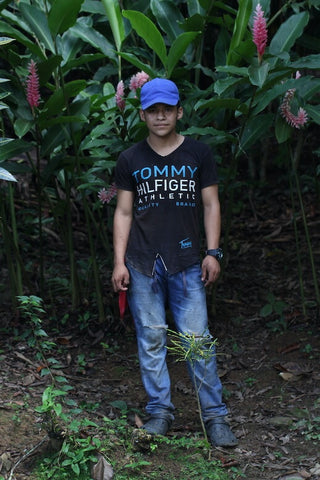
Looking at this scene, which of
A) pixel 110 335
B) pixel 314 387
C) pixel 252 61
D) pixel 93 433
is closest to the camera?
pixel 93 433

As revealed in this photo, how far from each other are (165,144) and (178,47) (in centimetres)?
68

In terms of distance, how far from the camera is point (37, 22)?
382 cm

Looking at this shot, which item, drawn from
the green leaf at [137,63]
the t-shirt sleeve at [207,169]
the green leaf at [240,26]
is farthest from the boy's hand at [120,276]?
the green leaf at [240,26]

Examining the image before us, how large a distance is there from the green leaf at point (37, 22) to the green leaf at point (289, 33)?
4.06ft

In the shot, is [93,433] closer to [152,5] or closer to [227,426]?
[227,426]

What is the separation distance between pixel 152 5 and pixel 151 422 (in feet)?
7.74

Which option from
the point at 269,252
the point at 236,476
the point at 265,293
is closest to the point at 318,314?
the point at 265,293

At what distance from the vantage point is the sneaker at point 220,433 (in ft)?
11.0

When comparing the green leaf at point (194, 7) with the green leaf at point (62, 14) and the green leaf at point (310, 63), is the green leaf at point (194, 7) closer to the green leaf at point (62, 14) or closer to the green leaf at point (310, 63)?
the green leaf at point (62, 14)

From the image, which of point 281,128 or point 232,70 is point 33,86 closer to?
point 232,70

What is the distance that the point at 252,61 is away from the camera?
348cm

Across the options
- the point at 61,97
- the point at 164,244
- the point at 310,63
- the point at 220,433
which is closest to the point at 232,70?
the point at 310,63

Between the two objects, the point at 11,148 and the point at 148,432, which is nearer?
the point at 148,432

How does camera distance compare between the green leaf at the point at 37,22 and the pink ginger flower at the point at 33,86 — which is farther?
the green leaf at the point at 37,22
